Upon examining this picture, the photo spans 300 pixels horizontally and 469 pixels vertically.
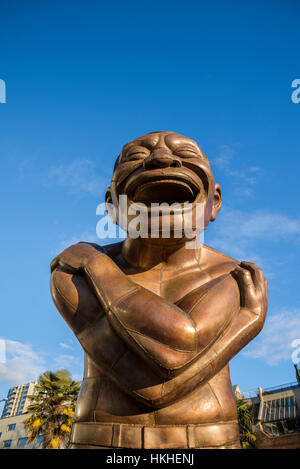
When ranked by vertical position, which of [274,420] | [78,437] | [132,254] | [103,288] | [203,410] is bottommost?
[78,437]

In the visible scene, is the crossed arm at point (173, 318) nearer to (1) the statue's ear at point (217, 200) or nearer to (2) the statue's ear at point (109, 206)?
(2) the statue's ear at point (109, 206)

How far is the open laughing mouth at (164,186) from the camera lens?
10.00 feet

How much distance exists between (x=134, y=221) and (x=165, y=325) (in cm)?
119

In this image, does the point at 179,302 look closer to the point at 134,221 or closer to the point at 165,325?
the point at 165,325

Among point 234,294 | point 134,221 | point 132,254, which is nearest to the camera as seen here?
point 234,294

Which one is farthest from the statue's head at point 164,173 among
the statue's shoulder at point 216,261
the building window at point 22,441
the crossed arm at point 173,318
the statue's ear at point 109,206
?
the building window at point 22,441

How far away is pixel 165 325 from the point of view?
2.28 metres

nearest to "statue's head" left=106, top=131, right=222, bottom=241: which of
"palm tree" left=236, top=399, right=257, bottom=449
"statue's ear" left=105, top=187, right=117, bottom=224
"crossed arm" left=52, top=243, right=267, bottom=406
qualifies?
"statue's ear" left=105, top=187, right=117, bottom=224

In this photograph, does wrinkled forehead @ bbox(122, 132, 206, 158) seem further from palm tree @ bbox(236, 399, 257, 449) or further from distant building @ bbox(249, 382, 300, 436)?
distant building @ bbox(249, 382, 300, 436)

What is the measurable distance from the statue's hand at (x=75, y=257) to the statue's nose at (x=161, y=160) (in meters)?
0.94

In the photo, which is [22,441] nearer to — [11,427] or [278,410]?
[11,427]

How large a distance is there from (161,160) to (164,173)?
121 millimetres

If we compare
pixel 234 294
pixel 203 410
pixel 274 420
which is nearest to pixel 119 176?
pixel 234 294

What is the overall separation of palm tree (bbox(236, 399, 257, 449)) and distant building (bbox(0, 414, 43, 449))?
16.7m
